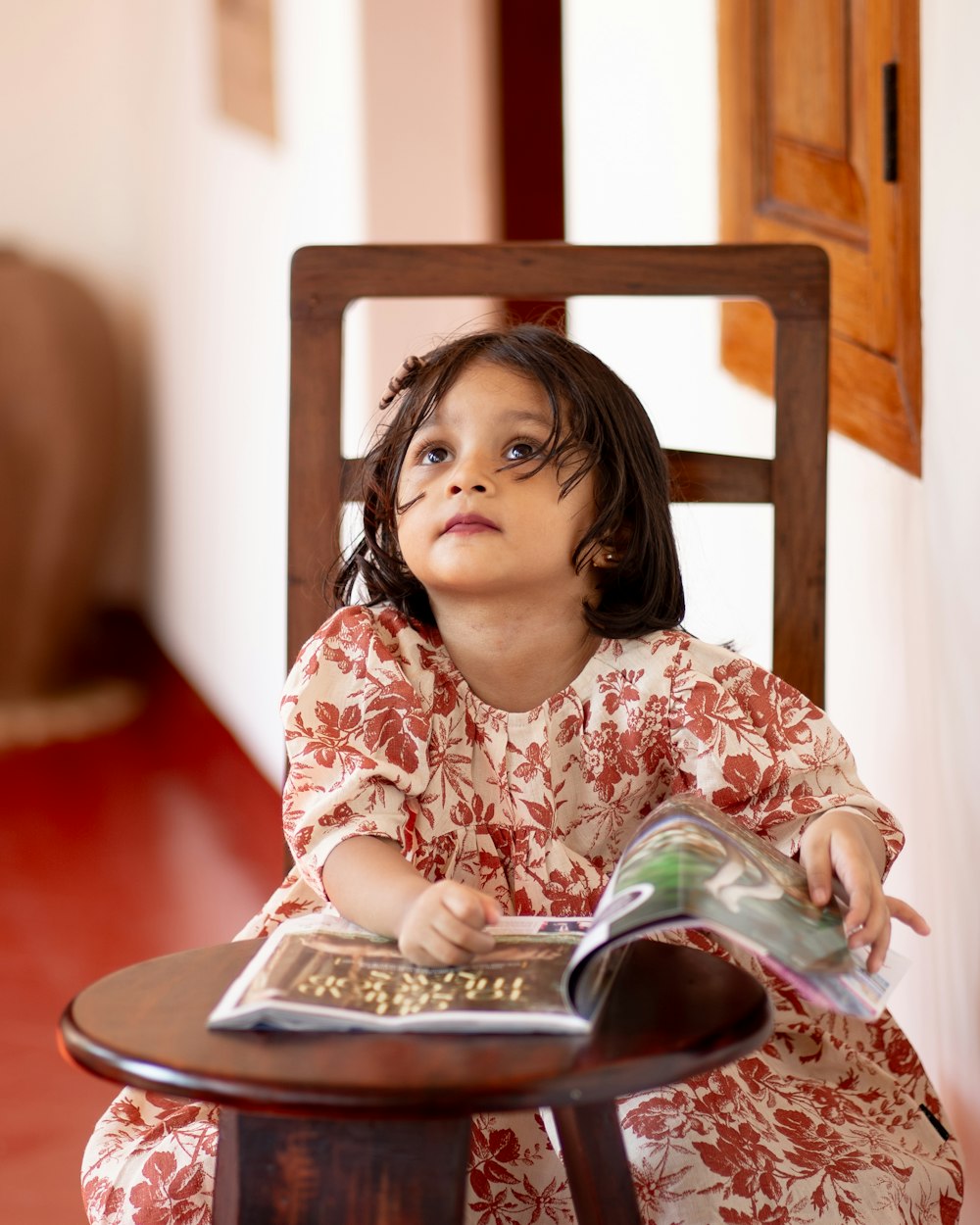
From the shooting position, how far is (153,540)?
3.71m

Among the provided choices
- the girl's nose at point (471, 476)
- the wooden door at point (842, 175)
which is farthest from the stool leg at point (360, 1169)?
the wooden door at point (842, 175)

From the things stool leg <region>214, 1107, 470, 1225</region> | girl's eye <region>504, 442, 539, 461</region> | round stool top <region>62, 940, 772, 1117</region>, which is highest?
girl's eye <region>504, 442, 539, 461</region>

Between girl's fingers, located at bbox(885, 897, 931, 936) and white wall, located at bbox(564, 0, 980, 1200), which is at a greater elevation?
white wall, located at bbox(564, 0, 980, 1200)

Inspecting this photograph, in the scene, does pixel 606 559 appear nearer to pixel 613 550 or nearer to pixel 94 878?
pixel 613 550

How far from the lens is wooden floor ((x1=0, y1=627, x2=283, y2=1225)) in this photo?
64.8 inches

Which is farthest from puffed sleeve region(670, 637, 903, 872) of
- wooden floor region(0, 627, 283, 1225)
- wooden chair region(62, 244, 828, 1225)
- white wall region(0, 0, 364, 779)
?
white wall region(0, 0, 364, 779)

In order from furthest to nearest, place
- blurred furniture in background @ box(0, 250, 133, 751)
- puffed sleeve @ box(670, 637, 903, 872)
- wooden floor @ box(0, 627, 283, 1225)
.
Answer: blurred furniture in background @ box(0, 250, 133, 751), wooden floor @ box(0, 627, 283, 1225), puffed sleeve @ box(670, 637, 903, 872)

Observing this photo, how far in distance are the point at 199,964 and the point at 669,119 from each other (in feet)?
3.94

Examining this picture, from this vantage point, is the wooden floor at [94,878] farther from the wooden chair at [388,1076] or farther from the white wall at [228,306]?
the wooden chair at [388,1076]

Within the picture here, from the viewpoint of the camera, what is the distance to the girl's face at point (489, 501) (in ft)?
3.32

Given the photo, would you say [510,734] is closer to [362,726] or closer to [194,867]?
[362,726]

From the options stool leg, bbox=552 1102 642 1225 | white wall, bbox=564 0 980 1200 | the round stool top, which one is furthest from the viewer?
white wall, bbox=564 0 980 1200

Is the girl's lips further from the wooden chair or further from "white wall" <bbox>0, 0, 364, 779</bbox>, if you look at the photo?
"white wall" <bbox>0, 0, 364, 779</bbox>

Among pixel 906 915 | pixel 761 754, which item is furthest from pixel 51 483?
pixel 906 915
